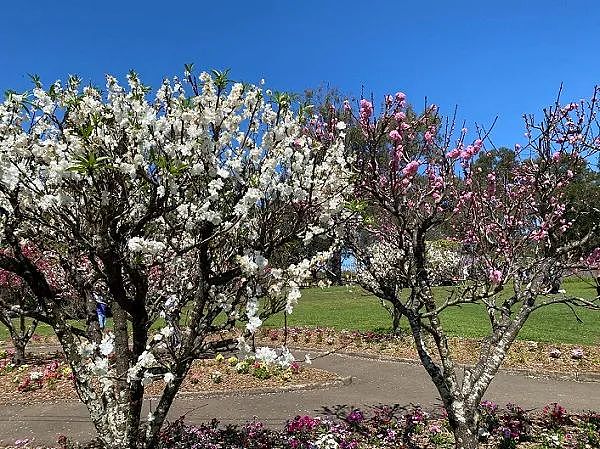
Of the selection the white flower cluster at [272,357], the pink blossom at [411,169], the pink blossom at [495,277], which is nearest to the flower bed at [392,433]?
the pink blossom at [495,277]

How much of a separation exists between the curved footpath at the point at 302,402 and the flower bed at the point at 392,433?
0.85 meters

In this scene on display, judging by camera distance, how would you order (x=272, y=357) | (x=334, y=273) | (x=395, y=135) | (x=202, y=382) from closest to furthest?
1. (x=272, y=357)
2. (x=395, y=135)
3. (x=334, y=273)
4. (x=202, y=382)

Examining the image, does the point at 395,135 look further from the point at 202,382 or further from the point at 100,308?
the point at 202,382

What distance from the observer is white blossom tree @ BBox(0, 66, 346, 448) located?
3105 mm

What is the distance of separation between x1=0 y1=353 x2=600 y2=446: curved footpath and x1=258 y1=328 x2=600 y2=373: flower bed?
1.01 meters

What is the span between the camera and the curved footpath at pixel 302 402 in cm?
703

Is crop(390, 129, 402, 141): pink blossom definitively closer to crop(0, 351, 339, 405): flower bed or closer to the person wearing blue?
the person wearing blue

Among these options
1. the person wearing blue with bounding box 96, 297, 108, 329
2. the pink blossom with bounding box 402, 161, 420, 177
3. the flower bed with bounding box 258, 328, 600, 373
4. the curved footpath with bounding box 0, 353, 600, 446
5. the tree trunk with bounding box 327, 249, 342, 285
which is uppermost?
the pink blossom with bounding box 402, 161, 420, 177

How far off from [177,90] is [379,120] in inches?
68.6

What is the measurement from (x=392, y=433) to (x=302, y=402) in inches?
89.0

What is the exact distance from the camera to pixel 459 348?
12.1 metres

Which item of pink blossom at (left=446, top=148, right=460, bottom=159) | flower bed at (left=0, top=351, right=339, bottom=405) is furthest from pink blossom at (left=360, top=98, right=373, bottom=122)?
flower bed at (left=0, top=351, right=339, bottom=405)

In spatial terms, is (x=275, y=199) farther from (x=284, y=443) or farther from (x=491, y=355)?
(x=284, y=443)

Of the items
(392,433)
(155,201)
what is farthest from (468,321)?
(155,201)
